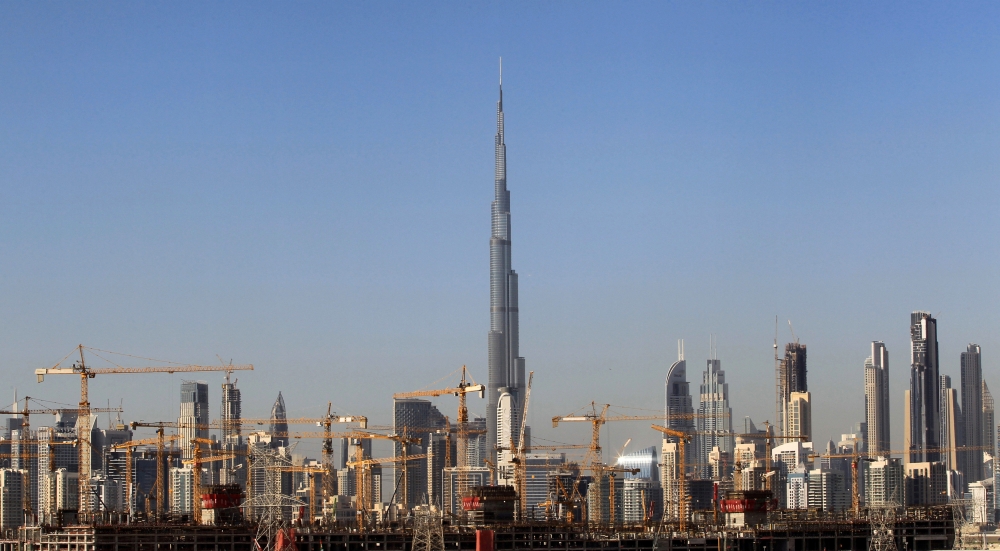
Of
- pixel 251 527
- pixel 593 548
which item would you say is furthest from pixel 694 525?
pixel 251 527

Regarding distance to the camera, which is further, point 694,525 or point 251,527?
point 694,525

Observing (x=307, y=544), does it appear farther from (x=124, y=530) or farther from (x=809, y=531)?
(x=809, y=531)

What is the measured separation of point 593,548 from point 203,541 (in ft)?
146

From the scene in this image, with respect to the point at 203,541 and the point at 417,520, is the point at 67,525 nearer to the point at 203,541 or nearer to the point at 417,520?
the point at 203,541

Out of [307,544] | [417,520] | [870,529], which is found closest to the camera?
[417,520]

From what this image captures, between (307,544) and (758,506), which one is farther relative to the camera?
(758,506)

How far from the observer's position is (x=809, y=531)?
170875 millimetres

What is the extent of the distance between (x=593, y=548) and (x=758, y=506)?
25.6m

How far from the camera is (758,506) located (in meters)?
177

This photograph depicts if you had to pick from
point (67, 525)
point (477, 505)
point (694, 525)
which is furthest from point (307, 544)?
point (694, 525)

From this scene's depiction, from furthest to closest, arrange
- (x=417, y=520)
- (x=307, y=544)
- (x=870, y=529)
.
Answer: (x=870, y=529)
(x=307, y=544)
(x=417, y=520)

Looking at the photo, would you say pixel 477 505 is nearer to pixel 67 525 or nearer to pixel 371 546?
pixel 371 546

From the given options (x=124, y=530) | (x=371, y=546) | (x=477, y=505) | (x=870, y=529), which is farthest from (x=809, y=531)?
(x=124, y=530)

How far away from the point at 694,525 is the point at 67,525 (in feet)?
251
